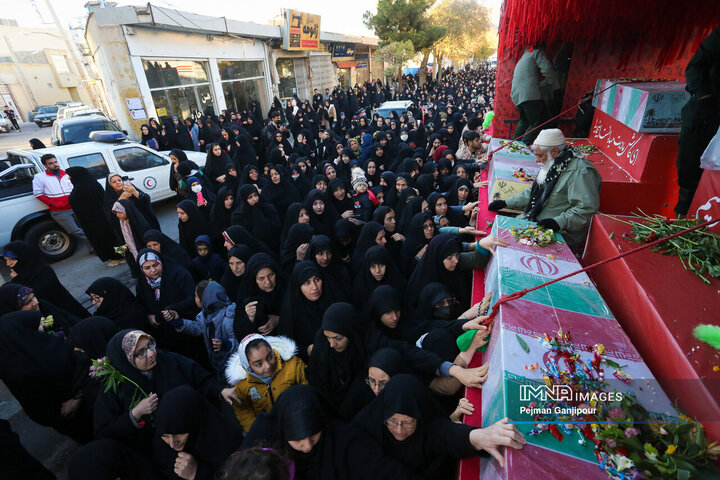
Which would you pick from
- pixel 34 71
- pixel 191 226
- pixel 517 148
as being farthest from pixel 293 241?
pixel 34 71

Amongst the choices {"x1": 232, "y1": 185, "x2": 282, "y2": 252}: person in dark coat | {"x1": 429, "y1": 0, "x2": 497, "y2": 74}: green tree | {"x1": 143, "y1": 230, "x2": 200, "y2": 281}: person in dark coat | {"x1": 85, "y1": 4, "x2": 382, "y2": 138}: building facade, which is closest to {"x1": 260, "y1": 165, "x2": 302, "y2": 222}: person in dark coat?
{"x1": 232, "y1": 185, "x2": 282, "y2": 252}: person in dark coat

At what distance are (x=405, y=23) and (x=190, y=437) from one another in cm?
3057

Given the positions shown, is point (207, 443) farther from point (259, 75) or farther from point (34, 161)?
point (259, 75)

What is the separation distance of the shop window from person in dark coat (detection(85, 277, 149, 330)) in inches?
818

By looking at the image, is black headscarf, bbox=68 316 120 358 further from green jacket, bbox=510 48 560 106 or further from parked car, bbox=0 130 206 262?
green jacket, bbox=510 48 560 106

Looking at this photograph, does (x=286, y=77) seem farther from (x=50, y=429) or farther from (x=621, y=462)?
(x=621, y=462)

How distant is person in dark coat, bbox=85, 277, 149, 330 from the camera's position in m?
3.49

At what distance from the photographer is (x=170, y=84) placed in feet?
46.0

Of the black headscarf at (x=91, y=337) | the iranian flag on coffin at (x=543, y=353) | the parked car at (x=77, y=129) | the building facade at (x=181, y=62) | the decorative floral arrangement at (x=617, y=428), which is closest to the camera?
the decorative floral arrangement at (x=617, y=428)

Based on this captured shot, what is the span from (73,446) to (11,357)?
3.59 feet

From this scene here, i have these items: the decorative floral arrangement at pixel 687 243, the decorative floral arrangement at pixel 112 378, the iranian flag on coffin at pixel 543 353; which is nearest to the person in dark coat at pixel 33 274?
the decorative floral arrangement at pixel 112 378

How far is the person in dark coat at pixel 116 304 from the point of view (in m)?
3.49

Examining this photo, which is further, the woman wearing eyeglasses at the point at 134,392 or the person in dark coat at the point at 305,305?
the person in dark coat at the point at 305,305

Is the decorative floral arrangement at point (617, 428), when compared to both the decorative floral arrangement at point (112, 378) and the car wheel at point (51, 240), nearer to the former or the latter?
the decorative floral arrangement at point (112, 378)
